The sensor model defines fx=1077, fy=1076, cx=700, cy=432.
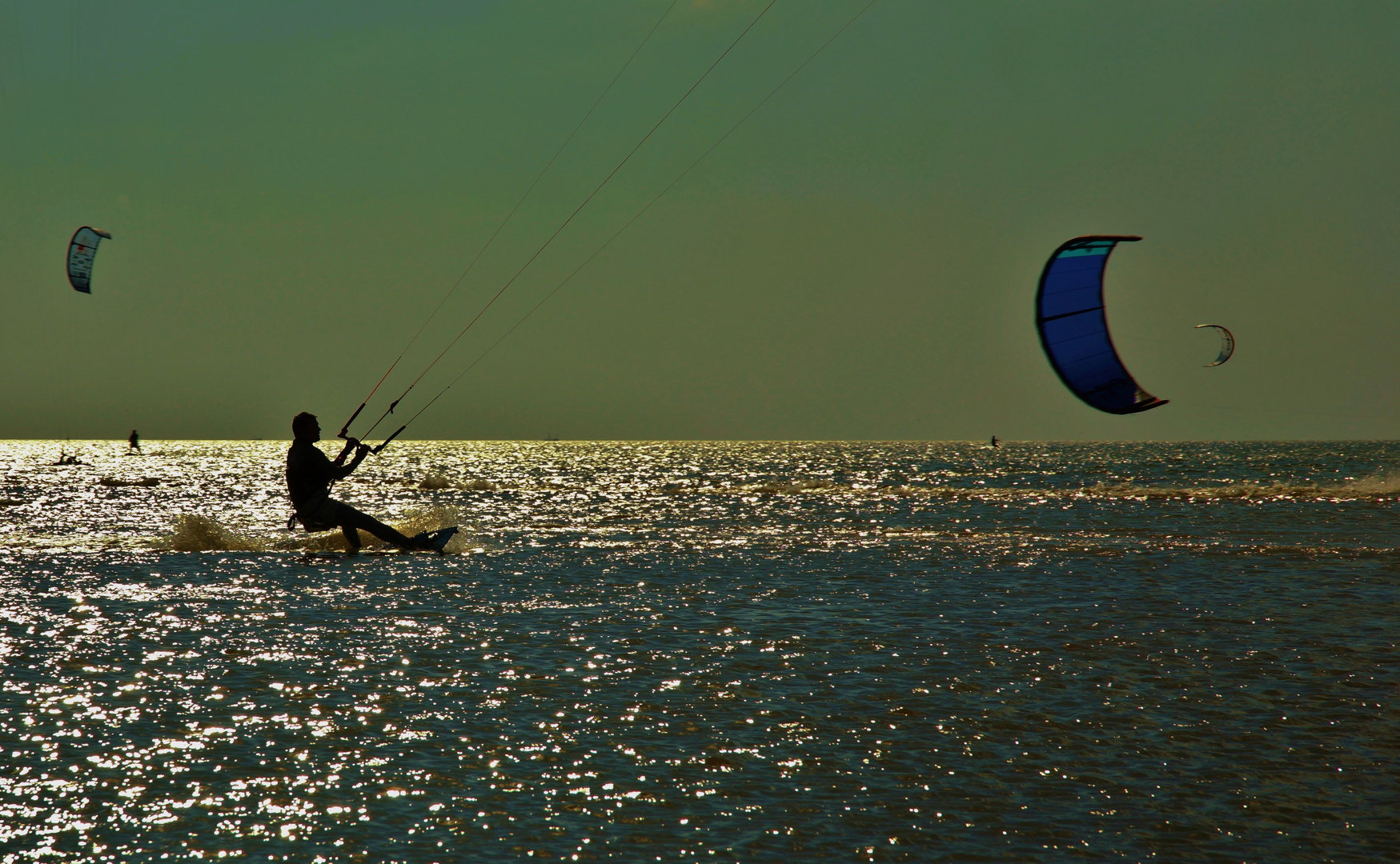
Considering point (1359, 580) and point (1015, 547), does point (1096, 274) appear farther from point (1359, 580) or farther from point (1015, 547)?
point (1015, 547)

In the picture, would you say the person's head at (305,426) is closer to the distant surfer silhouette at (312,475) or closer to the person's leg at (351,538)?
the distant surfer silhouette at (312,475)

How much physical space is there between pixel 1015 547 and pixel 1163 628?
10818mm

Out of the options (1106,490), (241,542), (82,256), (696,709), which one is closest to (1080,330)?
(696,709)

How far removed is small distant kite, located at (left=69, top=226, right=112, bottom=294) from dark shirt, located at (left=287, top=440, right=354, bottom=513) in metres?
15.8

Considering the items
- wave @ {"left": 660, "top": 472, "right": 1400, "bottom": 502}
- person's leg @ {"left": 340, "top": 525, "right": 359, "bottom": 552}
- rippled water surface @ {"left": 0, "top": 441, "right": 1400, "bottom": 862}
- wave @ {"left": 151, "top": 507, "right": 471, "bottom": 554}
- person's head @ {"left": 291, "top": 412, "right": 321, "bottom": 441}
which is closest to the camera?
rippled water surface @ {"left": 0, "top": 441, "right": 1400, "bottom": 862}

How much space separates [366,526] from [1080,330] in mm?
12090

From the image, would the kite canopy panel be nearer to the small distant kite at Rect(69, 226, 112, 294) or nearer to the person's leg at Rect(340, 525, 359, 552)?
the person's leg at Rect(340, 525, 359, 552)

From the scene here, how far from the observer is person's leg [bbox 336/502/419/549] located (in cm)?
1819

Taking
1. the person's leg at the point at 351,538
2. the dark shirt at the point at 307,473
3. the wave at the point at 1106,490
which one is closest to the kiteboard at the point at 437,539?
the person's leg at the point at 351,538

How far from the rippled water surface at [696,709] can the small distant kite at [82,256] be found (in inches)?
480

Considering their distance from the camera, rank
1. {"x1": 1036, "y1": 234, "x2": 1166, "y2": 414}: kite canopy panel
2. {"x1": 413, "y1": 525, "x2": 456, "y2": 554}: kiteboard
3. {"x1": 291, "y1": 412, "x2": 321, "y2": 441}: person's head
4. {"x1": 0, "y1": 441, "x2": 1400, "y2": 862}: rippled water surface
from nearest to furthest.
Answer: {"x1": 0, "y1": 441, "x2": 1400, "y2": 862}: rippled water surface → {"x1": 1036, "y1": 234, "x2": 1166, "y2": 414}: kite canopy panel → {"x1": 291, "y1": 412, "x2": 321, "y2": 441}: person's head → {"x1": 413, "y1": 525, "x2": 456, "y2": 554}: kiteboard

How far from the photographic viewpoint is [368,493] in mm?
55625

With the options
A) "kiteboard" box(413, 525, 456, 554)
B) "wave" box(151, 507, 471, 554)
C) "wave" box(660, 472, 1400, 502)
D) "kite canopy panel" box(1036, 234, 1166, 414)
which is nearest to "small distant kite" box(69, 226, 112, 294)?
"wave" box(151, 507, 471, 554)

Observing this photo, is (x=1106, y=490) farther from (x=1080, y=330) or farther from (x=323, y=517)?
(x=323, y=517)
